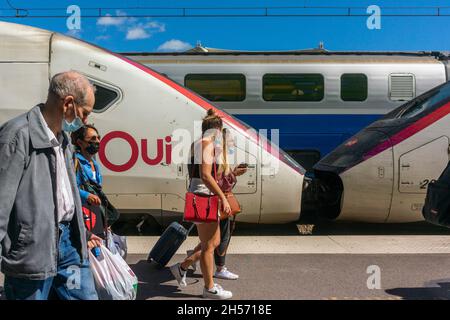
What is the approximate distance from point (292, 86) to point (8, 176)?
25.1 feet

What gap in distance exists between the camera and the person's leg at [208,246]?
4031 millimetres

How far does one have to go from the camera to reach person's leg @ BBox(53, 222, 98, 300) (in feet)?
7.74

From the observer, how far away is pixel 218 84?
9148 mm

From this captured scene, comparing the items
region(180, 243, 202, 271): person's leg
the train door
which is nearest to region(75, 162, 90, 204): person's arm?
region(180, 243, 202, 271): person's leg

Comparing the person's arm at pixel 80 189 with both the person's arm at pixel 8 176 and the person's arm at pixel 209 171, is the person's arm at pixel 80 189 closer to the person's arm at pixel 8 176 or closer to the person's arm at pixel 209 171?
the person's arm at pixel 209 171

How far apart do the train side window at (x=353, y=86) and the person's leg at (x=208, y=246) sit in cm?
595

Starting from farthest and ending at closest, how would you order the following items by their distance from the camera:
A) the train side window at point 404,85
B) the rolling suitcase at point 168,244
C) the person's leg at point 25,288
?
the train side window at point 404,85 → the rolling suitcase at point 168,244 → the person's leg at point 25,288

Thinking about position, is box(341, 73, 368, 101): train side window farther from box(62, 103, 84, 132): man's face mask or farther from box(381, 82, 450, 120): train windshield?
box(62, 103, 84, 132): man's face mask

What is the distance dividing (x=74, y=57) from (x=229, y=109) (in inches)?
151

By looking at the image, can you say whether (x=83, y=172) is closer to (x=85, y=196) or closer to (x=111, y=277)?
(x=85, y=196)

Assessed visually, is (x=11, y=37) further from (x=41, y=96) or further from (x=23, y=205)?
(x=23, y=205)

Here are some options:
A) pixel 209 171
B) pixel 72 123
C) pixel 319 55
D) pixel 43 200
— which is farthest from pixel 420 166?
pixel 43 200

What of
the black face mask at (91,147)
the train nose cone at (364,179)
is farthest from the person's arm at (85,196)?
the train nose cone at (364,179)

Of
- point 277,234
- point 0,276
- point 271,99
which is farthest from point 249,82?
point 0,276
